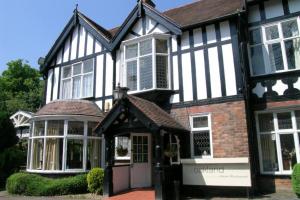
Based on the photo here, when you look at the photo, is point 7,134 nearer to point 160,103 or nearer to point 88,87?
point 88,87

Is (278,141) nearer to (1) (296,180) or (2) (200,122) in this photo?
(1) (296,180)

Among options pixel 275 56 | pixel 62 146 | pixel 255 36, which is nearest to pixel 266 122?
pixel 275 56

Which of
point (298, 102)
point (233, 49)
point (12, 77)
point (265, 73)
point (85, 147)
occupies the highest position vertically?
point (12, 77)

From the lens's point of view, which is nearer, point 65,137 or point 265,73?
point 265,73

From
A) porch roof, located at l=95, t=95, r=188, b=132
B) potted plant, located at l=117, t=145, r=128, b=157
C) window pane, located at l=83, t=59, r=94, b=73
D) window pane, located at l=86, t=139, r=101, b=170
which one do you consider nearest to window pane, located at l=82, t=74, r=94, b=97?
window pane, located at l=83, t=59, r=94, b=73

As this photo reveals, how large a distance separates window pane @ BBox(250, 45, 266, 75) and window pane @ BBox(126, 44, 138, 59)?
522 centimetres

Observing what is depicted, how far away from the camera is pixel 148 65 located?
13203mm

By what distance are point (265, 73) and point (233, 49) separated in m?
1.63

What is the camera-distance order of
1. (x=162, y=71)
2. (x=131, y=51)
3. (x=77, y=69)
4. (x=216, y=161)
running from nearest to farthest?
1. (x=216, y=161)
2. (x=162, y=71)
3. (x=131, y=51)
4. (x=77, y=69)

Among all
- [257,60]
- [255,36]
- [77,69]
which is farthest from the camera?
[77,69]

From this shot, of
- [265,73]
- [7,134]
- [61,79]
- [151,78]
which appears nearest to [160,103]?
[151,78]

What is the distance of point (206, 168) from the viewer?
11.1 meters

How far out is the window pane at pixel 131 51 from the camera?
547 inches

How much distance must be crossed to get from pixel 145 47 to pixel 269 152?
22.7 ft
